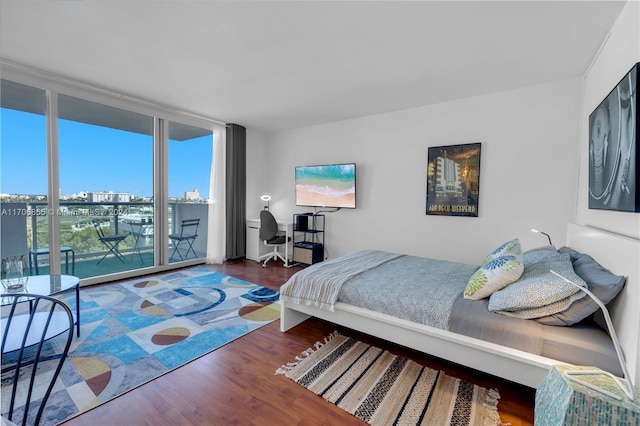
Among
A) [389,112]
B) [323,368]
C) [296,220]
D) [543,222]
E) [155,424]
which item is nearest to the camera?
[155,424]

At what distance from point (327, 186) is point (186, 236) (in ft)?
8.64

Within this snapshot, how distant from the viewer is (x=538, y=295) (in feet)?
5.12

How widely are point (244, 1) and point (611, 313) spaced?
9.75ft

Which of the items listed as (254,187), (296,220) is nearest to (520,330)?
(296,220)

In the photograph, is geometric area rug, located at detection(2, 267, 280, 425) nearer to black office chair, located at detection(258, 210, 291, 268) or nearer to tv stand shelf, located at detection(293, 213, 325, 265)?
black office chair, located at detection(258, 210, 291, 268)

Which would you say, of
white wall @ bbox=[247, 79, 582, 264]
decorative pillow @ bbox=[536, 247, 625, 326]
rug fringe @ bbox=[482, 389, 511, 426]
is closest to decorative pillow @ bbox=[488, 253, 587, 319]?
decorative pillow @ bbox=[536, 247, 625, 326]

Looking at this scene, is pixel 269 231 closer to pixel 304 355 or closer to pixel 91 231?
pixel 91 231

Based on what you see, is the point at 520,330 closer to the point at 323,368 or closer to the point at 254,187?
the point at 323,368

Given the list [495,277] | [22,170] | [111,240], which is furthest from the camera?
[111,240]

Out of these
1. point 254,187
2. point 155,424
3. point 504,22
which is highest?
point 504,22

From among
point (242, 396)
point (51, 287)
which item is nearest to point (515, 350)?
point (242, 396)

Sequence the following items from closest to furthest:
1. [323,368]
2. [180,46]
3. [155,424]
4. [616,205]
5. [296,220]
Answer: [155,424] → [616,205] → [323,368] → [180,46] → [296,220]

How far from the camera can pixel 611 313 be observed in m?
1.50

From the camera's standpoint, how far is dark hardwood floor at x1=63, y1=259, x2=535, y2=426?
150cm
